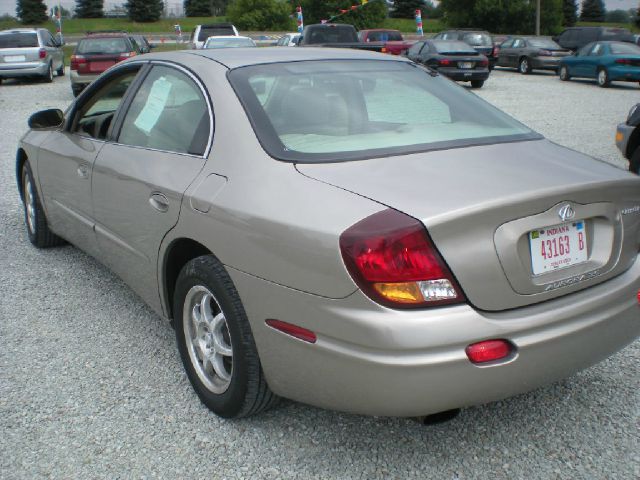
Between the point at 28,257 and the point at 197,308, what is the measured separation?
270cm

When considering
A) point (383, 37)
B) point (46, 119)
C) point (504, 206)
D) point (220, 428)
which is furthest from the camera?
point (383, 37)

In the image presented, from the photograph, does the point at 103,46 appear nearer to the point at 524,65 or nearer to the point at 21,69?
the point at 21,69

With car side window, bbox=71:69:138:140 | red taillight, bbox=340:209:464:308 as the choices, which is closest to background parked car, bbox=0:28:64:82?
car side window, bbox=71:69:138:140

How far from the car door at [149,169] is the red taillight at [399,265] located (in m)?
1.01

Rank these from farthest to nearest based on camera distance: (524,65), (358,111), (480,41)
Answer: (480,41), (524,65), (358,111)

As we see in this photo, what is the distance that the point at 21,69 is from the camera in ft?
65.7

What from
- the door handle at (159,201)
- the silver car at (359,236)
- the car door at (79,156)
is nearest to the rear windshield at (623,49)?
the silver car at (359,236)

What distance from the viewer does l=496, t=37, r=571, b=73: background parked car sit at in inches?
941

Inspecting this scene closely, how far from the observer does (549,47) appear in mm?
24422

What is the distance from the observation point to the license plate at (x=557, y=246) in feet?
7.66

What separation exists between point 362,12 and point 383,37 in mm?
29157

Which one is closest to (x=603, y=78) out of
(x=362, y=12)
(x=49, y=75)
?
(x=49, y=75)

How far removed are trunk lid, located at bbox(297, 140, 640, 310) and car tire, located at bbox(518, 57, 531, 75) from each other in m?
23.4

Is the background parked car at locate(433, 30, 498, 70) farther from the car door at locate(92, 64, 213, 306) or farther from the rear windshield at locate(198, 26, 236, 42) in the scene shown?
the car door at locate(92, 64, 213, 306)
